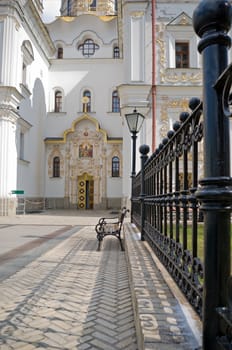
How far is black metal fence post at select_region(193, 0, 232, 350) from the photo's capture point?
3.95 feet

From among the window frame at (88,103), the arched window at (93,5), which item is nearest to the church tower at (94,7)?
the arched window at (93,5)

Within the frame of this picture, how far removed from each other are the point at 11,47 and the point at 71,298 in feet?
56.5

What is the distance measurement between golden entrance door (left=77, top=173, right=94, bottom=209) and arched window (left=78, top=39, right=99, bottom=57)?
1059cm

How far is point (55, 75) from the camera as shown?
2692 centimetres

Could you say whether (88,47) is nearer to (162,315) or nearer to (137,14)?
(137,14)

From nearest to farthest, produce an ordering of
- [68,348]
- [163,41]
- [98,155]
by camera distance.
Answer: [68,348]
[163,41]
[98,155]

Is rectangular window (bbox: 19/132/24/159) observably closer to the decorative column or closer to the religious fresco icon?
the decorative column

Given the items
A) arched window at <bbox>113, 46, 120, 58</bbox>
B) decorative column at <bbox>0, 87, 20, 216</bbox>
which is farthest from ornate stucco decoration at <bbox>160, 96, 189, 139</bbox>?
arched window at <bbox>113, 46, 120, 58</bbox>

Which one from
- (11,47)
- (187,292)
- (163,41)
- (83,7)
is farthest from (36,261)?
(83,7)

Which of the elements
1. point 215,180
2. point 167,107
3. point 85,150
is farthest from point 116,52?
point 215,180

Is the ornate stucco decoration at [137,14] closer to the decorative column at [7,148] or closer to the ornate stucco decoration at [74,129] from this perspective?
the decorative column at [7,148]

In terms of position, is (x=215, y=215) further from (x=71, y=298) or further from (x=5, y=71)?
(x=5, y=71)

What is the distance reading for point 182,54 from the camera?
1681 centimetres

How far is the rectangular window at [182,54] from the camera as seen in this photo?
16.7 meters
